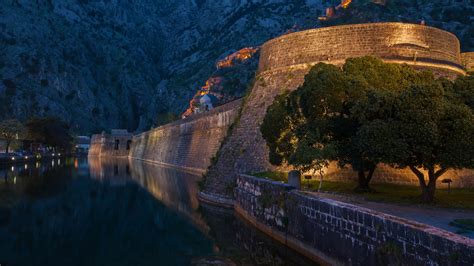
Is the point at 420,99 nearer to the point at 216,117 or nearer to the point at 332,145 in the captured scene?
the point at 332,145

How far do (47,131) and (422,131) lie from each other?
102 meters

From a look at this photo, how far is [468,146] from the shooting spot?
47.6 feet

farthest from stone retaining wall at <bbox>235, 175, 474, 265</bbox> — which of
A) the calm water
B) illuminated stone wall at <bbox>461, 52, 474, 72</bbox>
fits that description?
illuminated stone wall at <bbox>461, 52, 474, 72</bbox>

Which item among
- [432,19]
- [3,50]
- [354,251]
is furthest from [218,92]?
[354,251]

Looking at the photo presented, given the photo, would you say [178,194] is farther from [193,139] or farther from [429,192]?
[193,139]

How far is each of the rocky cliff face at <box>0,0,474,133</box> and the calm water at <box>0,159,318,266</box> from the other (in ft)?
284

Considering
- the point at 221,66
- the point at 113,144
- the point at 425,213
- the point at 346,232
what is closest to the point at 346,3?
the point at 221,66

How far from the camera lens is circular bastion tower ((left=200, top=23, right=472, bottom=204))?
89.2 feet

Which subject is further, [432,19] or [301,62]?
[432,19]

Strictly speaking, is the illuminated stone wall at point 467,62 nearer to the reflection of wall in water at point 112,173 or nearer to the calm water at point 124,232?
the calm water at point 124,232

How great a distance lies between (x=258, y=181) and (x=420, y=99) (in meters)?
8.88

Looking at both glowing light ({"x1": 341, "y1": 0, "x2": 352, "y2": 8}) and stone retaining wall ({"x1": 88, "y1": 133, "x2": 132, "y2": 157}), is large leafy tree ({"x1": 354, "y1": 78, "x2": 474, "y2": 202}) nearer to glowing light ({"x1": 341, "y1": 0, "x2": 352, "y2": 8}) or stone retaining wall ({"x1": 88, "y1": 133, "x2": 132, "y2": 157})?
stone retaining wall ({"x1": 88, "y1": 133, "x2": 132, "y2": 157})

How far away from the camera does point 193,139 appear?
2308 inches

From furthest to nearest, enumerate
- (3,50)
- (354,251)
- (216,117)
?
(3,50)
(216,117)
(354,251)
